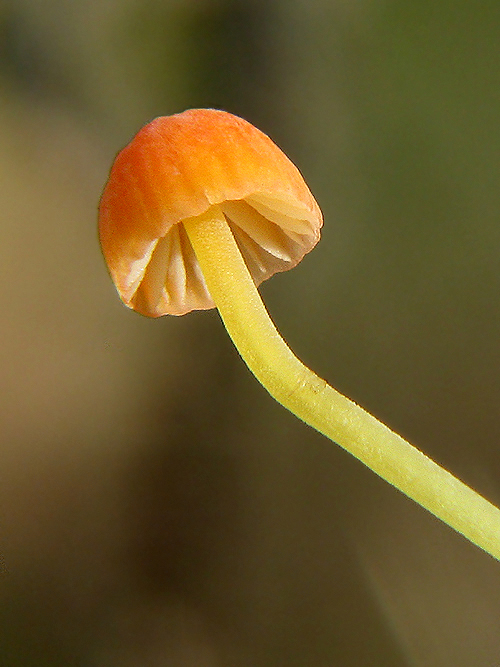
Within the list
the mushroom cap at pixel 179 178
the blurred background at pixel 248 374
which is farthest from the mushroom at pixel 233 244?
the blurred background at pixel 248 374

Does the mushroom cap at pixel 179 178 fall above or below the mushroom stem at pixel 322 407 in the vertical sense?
above

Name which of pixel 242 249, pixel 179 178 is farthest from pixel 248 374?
pixel 179 178

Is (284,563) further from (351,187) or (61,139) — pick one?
(61,139)

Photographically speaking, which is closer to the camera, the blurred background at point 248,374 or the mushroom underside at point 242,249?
the mushroom underside at point 242,249

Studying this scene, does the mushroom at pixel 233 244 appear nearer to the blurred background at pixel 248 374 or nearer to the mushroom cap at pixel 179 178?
the mushroom cap at pixel 179 178

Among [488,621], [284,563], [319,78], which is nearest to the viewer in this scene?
[488,621]

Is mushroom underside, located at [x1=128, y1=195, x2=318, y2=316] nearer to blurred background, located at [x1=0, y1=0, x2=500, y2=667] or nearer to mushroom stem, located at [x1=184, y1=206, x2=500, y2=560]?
mushroom stem, located at [x1=184, y1=206, x2=500, y2=560]

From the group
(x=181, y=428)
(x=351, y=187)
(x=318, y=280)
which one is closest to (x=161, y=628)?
(x=181, y=428)

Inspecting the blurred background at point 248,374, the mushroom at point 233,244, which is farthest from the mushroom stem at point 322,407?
the blurred background at point 248,374
